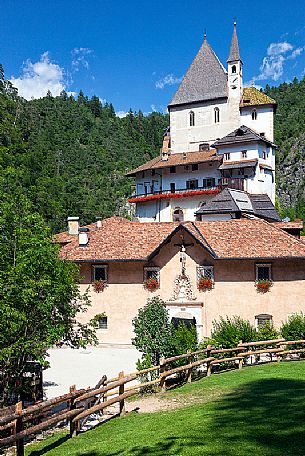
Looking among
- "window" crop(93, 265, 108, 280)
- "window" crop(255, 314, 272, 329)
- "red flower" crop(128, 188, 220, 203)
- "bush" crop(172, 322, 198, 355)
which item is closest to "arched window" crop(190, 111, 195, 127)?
"red flower" crop(128, 188, 220, 203)

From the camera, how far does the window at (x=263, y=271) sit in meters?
27.9

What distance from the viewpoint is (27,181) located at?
236 ft

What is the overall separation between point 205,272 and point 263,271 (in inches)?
124

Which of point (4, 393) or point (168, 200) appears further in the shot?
point (168, 200)

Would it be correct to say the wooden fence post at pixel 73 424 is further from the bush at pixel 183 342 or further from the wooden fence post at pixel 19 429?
the bush at pixel 183 342

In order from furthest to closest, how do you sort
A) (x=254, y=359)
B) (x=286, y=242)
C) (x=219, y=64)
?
(x=219, y=64) → (x=286, y=242) → (x=254, y=359)

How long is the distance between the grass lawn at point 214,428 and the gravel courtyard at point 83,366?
248 inches

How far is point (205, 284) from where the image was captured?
28.4 meters

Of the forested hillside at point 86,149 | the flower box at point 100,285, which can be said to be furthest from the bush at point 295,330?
the forested hillside at point 86,149

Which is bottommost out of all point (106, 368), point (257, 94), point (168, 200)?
point (106, 368)

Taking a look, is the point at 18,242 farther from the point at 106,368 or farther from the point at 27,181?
the point at 27,181

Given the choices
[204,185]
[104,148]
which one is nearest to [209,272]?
[204,185]

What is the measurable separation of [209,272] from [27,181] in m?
48.7

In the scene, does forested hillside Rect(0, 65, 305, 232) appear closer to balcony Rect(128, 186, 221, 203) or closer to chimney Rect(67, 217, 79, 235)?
balcony Rect(128, 186, 221, 203)
